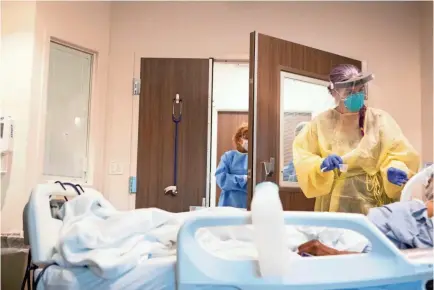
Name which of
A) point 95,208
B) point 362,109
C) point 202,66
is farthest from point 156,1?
point 95,208

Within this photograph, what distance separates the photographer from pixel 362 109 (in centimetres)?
200

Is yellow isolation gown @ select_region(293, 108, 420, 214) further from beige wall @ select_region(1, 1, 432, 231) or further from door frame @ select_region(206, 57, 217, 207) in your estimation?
beige wall @ select_region(1, 1, 432, 231)

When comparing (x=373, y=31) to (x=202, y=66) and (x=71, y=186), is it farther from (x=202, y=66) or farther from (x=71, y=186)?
(x=71, y=186)

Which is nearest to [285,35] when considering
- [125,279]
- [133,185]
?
[133,185]

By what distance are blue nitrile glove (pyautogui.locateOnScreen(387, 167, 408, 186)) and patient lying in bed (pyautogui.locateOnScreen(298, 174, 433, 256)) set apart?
0.46 meters

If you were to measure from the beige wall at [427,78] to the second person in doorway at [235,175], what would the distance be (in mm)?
1076

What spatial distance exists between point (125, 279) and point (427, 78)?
2482 millimetres

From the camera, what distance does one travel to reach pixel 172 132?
3062 mm

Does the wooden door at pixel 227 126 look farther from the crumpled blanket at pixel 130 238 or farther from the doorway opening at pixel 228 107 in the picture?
the crumpled blanket at pixel 130 238

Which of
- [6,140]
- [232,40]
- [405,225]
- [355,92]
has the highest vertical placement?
[232,40]

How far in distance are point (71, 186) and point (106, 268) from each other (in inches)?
22.4

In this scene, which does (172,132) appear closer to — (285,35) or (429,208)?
(285,35)

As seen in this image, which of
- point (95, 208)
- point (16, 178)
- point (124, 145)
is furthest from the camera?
point (124, 145)

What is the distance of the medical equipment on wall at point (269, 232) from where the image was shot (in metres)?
0.93
